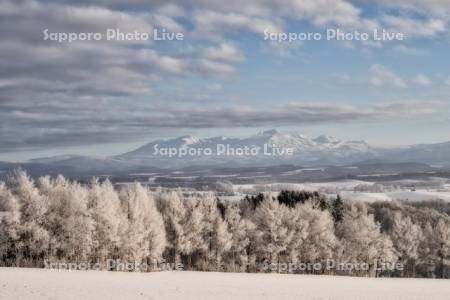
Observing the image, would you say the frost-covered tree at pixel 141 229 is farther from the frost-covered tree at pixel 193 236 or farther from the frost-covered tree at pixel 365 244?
the frost-covered tree at pixel 365 244

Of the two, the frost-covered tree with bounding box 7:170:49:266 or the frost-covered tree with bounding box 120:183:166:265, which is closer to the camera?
the frost-covered tree with bounding box 7:170:49:266

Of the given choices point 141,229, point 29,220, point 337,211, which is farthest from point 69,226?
point 337,211

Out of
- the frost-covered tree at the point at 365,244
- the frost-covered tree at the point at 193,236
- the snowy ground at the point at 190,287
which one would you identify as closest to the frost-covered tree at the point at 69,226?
the snowy ground at the point at 190,287

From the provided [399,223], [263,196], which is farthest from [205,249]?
[399,223]

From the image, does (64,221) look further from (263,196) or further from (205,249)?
(263,196)

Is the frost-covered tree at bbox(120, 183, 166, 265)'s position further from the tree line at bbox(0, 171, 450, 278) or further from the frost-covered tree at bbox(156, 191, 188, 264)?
the frost-covered tree at bbox(156, 191, 188, 264)

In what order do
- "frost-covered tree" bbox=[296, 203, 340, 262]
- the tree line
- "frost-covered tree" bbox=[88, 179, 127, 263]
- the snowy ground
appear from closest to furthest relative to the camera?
the snowy ground
the tree line
"frost-covered tree" bbox=[88, 179, 127, 263]
"frost-covered tree" bbox=[296, 203, 340, 262]

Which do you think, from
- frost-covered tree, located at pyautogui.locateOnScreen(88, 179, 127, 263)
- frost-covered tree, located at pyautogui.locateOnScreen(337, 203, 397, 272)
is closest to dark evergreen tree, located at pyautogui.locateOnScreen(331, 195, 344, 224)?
frost-covered tree, located at pyautogui.locateOnScreen(337, 203, 397, 272)

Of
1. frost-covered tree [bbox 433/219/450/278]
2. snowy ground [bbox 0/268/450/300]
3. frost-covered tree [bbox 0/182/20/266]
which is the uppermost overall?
frost-covered tree [bbox 0/182/20/266]
